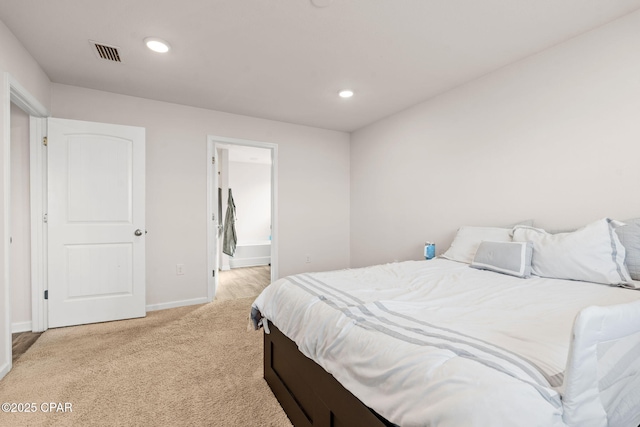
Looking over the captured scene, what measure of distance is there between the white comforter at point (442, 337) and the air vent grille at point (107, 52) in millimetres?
2289

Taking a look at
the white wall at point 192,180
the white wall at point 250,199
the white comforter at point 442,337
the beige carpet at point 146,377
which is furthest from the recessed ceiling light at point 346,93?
the white wall at point 250,199

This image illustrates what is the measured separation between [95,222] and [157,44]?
74.2 inches

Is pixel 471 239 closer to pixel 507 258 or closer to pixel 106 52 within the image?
pixel 507 258

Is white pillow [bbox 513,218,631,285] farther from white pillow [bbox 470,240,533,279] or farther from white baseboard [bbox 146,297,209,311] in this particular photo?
white baseboard [bbox 146,297,209,311]

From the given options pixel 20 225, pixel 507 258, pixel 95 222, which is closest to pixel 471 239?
pixel 507 258

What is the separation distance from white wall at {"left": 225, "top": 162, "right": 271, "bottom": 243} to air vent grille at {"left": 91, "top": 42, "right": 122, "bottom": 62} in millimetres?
4259

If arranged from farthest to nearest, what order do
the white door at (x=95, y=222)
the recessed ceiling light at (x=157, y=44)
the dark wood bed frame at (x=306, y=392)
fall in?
the white door at (x=95, y=222) < the recessed ceiling light at (x=157, y=44) < the dark wood bed frame at (x=306, y=392)

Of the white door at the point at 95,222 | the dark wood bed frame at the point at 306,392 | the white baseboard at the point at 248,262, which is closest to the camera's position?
the dark wood bed frame at the point at 306,392

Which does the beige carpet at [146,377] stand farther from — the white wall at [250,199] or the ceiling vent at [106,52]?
the white wall at [250,199]

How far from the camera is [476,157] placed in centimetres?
287

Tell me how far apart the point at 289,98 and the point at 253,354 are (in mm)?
2627

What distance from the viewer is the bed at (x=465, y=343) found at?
0.68 metres

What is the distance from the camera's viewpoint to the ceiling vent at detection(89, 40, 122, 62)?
231cm

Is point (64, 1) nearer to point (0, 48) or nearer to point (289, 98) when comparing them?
point (0, 48)
